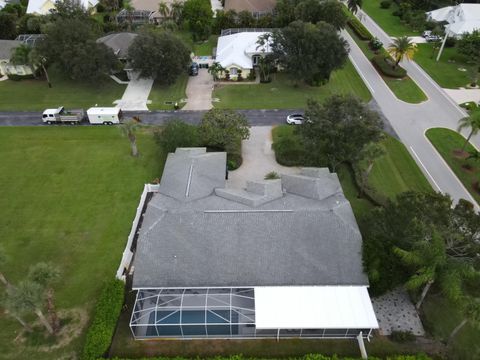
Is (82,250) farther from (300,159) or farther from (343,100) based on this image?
(343,100)

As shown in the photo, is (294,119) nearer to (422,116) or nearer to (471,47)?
(422,116)

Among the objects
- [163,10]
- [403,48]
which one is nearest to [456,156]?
[403,48]

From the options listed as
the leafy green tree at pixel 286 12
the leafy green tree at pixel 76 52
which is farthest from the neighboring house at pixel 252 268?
the leafy green tree at pixel 286 12

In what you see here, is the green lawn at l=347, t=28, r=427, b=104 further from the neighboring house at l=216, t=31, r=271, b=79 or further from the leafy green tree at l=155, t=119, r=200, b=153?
the leafy green tree at l=155, t=119, r=200, b=153

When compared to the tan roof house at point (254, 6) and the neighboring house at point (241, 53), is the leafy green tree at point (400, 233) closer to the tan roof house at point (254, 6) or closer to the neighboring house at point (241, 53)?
the neighboring house at point (241, 53)

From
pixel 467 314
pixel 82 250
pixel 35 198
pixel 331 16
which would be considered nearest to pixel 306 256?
pixel 467 314

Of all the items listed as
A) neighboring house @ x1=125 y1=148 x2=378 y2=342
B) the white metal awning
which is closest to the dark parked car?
neighboring house @ x1=125 y1=148 x2=378 y2=342
